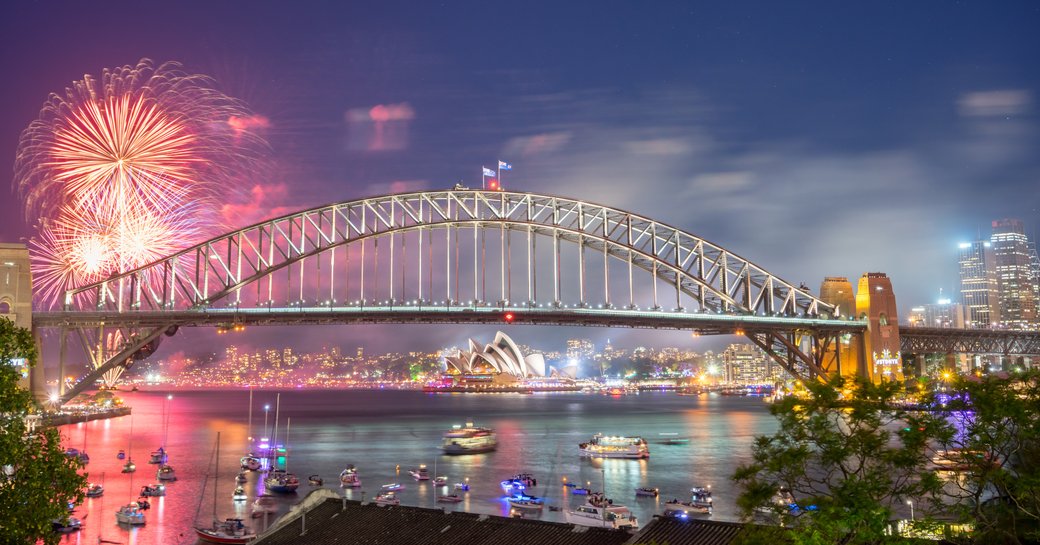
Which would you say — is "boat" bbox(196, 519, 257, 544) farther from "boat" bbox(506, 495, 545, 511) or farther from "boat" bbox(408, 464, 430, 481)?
"boat" bbox(408, 464, 430, 481)

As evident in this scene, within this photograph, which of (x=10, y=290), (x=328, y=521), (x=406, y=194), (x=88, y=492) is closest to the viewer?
(x=328, y=521)

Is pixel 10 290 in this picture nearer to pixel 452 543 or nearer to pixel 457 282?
pixel 457 282

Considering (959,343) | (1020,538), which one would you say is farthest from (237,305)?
(959,343)

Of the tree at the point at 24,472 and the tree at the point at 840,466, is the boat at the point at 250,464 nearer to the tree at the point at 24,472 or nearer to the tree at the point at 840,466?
the tree at the point at 24,472

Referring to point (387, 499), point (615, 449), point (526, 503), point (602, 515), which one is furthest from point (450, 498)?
point (615, 449)

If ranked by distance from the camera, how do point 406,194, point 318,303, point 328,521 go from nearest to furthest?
point 328,521 < point 318,303 < point 406,194

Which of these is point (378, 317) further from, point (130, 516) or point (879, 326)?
point (879, 326)
